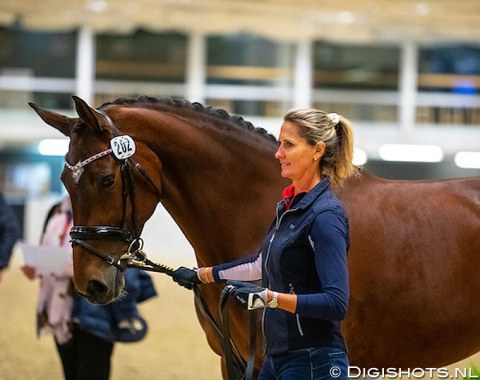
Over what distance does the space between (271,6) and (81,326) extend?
872cm

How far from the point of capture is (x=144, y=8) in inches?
466

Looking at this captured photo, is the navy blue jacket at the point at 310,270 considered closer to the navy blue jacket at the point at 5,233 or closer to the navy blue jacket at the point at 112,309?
the navy blue jacket at the point at 112,309

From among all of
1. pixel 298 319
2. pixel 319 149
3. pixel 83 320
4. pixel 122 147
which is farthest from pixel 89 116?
pixel 83 320

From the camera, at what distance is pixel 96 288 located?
2684 millimetres

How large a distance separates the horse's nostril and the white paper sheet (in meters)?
1.35

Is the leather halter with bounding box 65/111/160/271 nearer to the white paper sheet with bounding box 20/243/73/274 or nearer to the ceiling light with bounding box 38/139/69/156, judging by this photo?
the white paper sheet with bounding box 20/243/73/274

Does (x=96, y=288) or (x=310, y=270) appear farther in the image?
(x=96, y=288)

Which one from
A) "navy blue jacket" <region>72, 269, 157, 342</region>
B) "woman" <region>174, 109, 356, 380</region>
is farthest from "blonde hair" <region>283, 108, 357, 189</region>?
"navy blue jacket" <region>72, 269, 157, 342</region>

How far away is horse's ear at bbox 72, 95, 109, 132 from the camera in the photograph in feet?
8.90

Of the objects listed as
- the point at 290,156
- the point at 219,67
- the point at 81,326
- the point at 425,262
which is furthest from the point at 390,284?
the point at 219,67

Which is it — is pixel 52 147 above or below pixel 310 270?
above

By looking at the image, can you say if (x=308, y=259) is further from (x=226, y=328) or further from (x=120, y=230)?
(x=120, y=230)

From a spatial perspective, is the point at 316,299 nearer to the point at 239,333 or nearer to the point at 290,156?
the point at 290,156

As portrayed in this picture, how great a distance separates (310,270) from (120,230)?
86 cm
